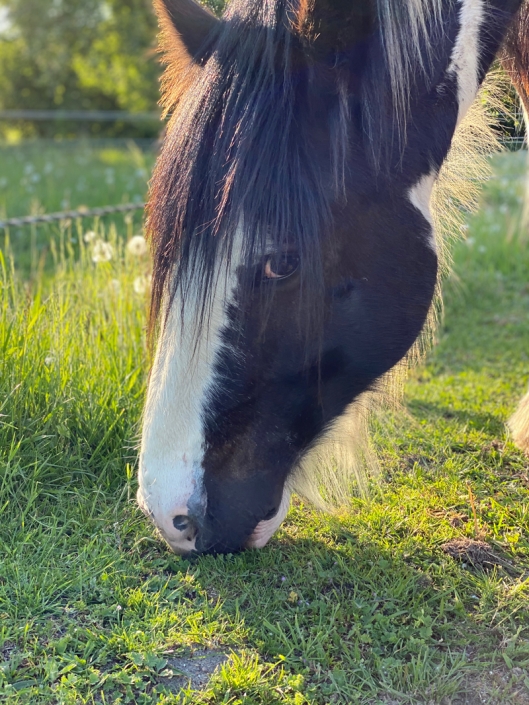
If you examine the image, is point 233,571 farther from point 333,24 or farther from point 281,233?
point 333,24

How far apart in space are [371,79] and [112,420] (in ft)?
5.41

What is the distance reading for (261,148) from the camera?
165cm

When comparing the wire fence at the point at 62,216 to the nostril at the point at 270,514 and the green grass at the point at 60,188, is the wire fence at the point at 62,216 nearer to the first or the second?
the green grass at the point at 60,188

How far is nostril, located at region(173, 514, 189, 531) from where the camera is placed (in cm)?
176

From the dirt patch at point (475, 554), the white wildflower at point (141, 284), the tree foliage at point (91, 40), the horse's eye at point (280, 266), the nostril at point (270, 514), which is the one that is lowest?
the dirt patch at point (475, 554)

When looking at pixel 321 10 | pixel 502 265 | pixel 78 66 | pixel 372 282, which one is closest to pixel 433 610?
pixel 372 282

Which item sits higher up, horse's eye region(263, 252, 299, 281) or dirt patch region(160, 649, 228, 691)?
horse's eye region(263, 252, 299, 281)

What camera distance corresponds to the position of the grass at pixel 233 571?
1676 millimetres

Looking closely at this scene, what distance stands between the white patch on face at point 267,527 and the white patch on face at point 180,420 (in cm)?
28

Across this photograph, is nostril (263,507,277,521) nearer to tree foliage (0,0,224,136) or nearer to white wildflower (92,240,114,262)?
white wildflower (92,240,114,262)

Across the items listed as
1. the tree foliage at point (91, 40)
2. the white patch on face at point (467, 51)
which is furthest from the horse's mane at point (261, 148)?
the tree foliage at point (91, 40)

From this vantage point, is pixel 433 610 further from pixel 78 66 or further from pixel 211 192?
pixel 78 66

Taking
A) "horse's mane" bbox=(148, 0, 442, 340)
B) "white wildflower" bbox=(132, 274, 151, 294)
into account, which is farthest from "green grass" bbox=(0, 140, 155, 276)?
"horse's mane" bbox=(148, 0, 442, 340)

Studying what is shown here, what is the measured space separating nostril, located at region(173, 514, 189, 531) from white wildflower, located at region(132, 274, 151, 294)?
1790 millimetres
